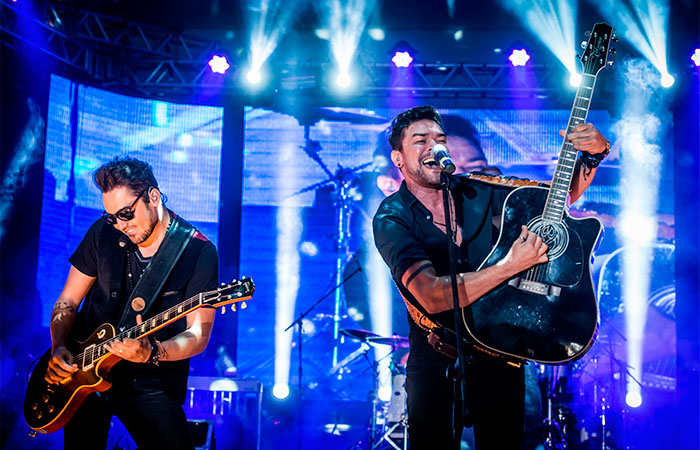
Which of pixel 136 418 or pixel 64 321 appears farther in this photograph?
pixel 64 321

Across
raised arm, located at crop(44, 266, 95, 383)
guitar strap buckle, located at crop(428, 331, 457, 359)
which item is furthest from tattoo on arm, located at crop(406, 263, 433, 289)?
raised arm, located at crop(44, 266, 95, 383)

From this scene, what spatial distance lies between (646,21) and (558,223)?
8007mm

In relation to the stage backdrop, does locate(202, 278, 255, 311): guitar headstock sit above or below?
below

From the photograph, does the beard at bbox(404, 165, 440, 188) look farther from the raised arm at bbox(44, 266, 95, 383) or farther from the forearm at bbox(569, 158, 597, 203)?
the raised arm at bbox(44, 266, 95, 383)

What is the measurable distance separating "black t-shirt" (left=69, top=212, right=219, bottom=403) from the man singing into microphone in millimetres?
1386

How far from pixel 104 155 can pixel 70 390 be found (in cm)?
627

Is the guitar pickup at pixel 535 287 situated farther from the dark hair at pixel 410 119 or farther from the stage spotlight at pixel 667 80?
the stage spotlight at pixel 667 80

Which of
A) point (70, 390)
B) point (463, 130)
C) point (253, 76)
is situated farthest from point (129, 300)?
point (463, 130)

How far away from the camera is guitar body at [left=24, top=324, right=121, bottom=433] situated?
154 inches

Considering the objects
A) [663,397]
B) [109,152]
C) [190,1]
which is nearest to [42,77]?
[109,152]

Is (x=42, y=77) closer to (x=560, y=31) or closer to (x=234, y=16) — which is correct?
(x=234, y=16)

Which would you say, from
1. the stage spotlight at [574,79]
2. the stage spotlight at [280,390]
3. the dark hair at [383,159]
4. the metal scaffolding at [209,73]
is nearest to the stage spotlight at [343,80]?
the metal scaffolding at [209,73]

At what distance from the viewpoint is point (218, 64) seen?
32.2 feet

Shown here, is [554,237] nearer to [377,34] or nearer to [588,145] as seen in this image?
[588,145]
